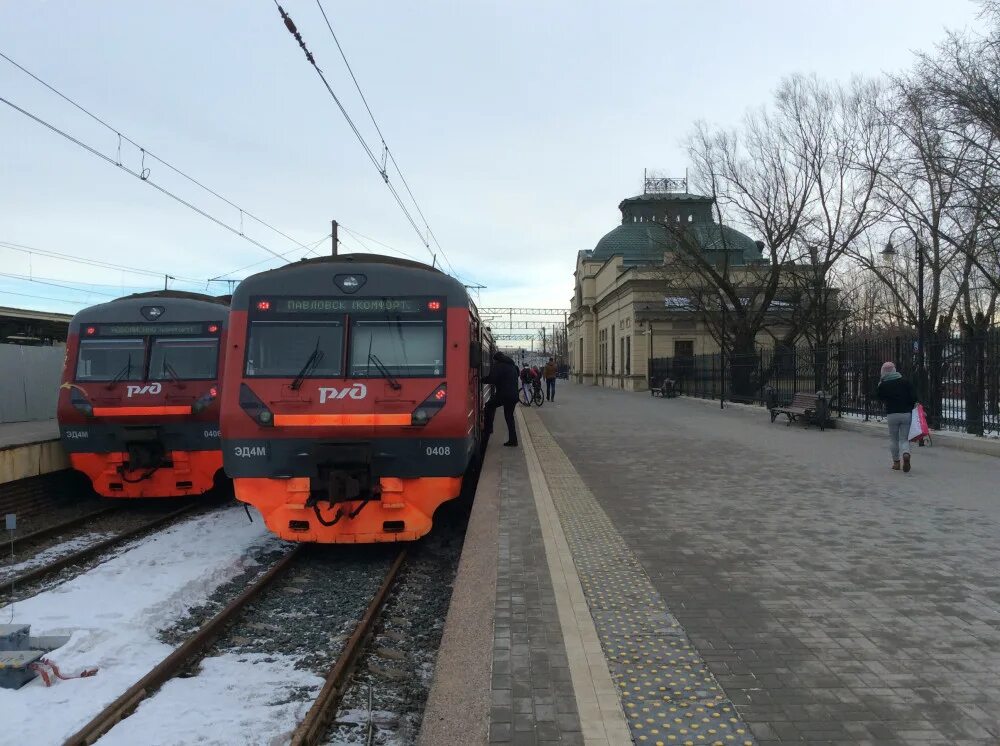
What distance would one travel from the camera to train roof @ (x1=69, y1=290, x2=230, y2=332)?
10.0 m

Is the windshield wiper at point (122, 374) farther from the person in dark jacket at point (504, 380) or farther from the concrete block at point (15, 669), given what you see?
the concrete block at point (15, 669)

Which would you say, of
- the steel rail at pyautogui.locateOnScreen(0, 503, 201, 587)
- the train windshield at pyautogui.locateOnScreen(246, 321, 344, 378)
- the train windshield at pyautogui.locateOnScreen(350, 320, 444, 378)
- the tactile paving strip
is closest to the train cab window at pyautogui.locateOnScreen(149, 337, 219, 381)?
the steel rail at pyautogui.locateOnScreen(0, 503, 201, 587)

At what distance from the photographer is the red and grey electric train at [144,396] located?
952 cm

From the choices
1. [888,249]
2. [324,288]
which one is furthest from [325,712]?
[888,249]

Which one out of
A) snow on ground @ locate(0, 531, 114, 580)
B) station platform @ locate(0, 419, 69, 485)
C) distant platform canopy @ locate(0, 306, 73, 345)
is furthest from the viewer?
distant platform canopy @ locate(0, 306, 73, 345)

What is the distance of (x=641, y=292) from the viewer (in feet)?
141

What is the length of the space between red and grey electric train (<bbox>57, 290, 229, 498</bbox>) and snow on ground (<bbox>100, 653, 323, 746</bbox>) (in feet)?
17.0

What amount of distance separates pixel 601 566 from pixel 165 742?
3.02 metres

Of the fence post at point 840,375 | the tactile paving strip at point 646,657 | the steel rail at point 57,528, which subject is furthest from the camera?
the fence post at point 840,375

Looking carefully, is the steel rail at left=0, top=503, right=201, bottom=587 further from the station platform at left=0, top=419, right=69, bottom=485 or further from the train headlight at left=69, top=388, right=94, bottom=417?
the station platform at left=0, top=419, right=69, bottom=485

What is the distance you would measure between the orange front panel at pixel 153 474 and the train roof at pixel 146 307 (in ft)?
6.09

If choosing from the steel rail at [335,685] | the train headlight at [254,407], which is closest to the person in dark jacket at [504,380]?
the train headlight at [254,407]

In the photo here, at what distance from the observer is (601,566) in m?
5.39

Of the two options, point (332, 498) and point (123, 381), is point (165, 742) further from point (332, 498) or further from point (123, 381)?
point (123, 381)
